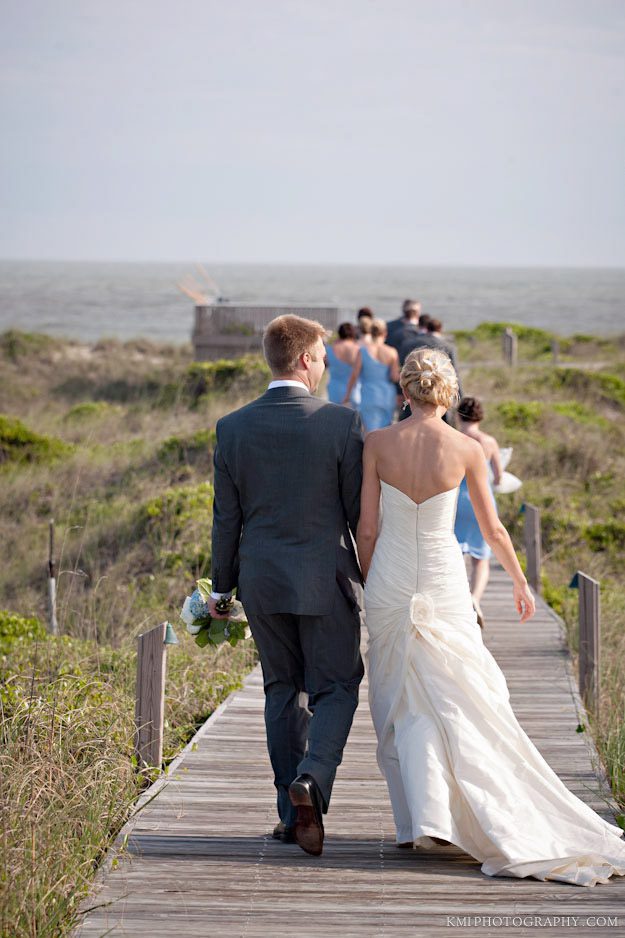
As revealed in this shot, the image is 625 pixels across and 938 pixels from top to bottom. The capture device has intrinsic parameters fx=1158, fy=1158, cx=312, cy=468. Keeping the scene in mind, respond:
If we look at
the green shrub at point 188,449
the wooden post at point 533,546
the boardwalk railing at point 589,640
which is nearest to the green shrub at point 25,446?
the green shrub at point 188,449

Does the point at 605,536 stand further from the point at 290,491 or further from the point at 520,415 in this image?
the point at 290,491

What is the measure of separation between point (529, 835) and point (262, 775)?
1.87m

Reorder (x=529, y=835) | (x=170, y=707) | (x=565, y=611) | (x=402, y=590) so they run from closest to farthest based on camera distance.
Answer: (x=529, y=835)
(x=402, y=590)
(x=170, y=707)
(x=565, y=611)

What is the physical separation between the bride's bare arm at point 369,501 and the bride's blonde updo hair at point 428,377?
0.28 m

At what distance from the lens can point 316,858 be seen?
Result: 4840 mm

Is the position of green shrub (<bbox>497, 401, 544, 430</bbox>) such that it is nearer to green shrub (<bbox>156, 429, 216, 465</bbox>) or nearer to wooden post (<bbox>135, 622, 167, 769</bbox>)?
green shrub (<bbox>156, 429, 216, 465</bbox>)

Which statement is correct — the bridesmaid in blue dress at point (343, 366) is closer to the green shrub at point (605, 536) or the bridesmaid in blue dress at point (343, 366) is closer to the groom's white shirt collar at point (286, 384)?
the green shrub at point (605, 536)

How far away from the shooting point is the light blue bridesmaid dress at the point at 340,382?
1377 cm

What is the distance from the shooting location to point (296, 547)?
15.8ft

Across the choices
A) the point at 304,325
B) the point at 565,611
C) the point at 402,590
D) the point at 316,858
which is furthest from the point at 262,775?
the point at 565,611

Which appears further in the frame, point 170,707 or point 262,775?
point 170,707

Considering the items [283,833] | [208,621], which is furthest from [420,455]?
[283,833]

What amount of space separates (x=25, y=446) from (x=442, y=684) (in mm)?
16992

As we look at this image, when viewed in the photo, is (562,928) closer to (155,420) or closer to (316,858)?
(316,858)
